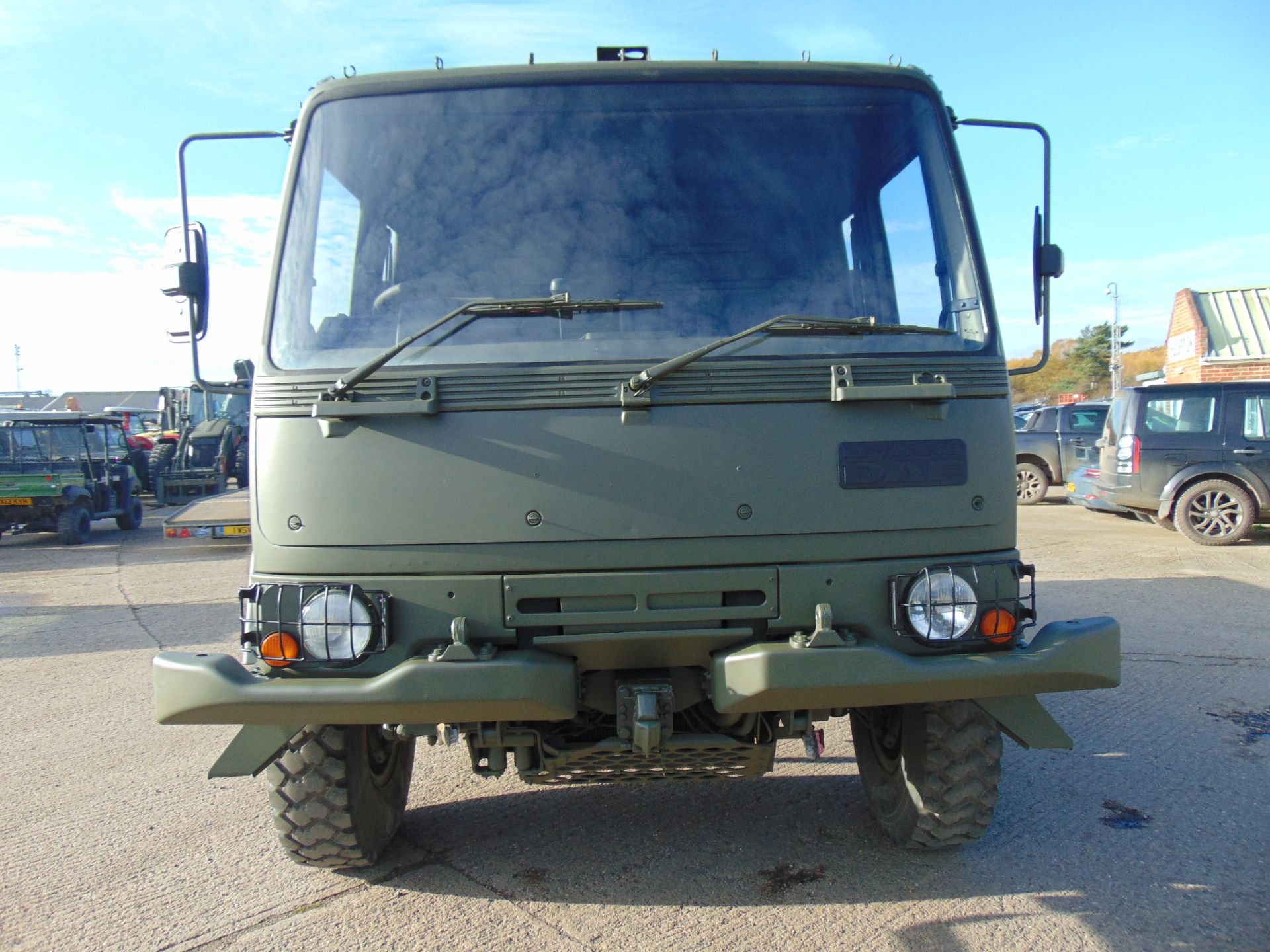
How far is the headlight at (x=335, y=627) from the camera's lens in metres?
2.62

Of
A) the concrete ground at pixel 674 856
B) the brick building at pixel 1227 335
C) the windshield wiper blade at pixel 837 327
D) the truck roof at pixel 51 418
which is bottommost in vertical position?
the concrete ground at pixel 674 856

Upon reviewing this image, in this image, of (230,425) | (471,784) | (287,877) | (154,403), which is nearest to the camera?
(287,877)

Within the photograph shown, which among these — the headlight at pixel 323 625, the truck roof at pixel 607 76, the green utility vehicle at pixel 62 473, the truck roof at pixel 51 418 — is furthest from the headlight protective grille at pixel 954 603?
the truck roof at pixel 51 418

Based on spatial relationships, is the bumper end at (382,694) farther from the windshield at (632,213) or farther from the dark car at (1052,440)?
the dark car at (1052,440)

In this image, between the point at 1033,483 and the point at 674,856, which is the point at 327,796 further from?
the point at 1033,483

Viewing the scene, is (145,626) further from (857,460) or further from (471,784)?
(857,460)

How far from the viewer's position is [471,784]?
4.09m

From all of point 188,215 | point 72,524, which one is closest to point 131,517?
point 72,524

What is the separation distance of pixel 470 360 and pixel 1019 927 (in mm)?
2273

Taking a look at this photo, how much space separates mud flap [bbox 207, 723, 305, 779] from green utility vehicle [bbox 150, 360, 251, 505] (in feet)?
53.4

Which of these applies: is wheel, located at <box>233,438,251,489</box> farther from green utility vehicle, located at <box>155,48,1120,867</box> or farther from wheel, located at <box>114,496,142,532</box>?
green utility vehicle, located at <box>155,48,1120,867</box>

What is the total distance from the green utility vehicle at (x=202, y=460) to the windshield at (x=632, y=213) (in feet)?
52.8

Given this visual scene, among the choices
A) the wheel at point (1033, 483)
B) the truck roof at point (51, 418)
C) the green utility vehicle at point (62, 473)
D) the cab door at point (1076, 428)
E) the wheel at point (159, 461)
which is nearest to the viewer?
the green utility vehicle at point (62, 473)

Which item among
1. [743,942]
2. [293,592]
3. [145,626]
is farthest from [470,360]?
[145,626]
